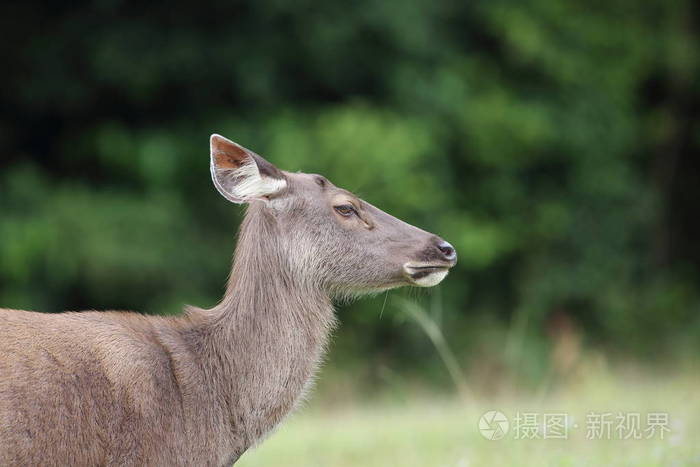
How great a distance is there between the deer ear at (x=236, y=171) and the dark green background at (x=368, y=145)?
8.21m

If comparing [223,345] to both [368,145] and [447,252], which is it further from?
[368,145]

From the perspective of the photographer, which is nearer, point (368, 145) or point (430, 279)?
point (430, 279)

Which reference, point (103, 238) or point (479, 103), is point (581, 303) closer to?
point (479, 103)

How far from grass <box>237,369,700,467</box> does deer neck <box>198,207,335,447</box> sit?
0.42m

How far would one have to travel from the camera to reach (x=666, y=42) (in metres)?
19.1

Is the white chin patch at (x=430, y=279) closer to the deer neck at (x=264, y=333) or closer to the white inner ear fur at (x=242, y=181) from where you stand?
the deer neck at (x=264, y=333)

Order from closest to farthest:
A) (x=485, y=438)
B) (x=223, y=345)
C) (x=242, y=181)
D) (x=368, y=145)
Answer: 1. (x=223, y=345)
2. (x=242, y=181)
3. (x=485, y=438)
4. (x=368, y=145)

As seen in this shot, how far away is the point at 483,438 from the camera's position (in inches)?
295

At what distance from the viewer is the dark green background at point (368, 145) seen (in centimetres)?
1446

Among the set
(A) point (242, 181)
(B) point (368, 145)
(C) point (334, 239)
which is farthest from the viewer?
(B) point (368, 145)

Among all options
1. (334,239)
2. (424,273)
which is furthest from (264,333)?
(424,273)

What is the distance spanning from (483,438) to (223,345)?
10.3ft

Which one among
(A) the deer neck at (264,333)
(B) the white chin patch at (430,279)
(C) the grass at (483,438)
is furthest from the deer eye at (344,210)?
(C) the grass at (483,438)

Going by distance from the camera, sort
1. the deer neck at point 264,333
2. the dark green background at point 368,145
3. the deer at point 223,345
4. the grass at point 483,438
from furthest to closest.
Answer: the dark green background at point 368,145 < the grass at point 483,438 < the deer neck at point 264,333 < the deer at point 223,345
